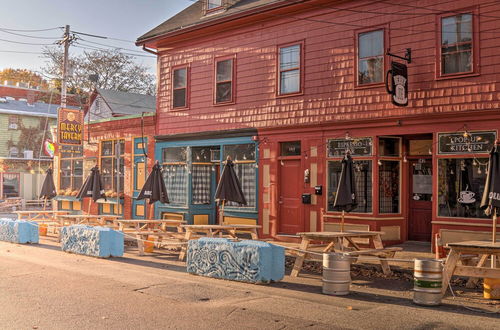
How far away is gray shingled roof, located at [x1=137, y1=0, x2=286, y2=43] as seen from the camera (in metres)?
18.4

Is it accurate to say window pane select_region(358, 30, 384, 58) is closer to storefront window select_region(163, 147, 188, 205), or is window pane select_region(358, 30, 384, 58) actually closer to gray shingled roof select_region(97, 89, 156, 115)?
storefront window select_region(163, 147, 188, 205)

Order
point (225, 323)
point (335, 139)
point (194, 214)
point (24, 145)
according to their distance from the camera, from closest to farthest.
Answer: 1. point (225, 323)
2. point (335, 139)
3. point (194, 214)
4. point (24, 145)

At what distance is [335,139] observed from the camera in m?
16.0

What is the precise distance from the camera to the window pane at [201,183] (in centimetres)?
2025

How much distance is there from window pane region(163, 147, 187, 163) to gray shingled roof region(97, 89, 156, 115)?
16.8 m

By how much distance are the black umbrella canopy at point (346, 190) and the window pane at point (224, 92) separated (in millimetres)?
6994

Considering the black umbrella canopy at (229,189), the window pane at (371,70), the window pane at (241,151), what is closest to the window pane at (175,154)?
the window pane at (241,151)

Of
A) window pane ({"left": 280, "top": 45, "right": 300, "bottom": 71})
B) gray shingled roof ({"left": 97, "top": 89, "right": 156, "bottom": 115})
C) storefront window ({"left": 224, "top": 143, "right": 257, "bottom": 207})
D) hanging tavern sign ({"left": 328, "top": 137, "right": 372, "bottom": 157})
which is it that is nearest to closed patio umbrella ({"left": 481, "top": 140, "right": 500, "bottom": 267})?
hanging tavern sign ({"left": 328, "top": 137, "right": 372, "bottom": 157})

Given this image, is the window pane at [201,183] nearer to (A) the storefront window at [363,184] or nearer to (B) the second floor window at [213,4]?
(B) the second floor window at [213,4]

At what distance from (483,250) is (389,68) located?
274 inches

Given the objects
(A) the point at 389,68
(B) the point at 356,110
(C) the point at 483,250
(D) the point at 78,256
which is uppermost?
(A) the point at 389,68

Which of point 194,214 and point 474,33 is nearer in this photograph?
point 474,33

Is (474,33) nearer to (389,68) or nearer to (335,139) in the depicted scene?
(389,68)

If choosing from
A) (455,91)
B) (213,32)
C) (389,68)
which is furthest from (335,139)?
(213,32)
